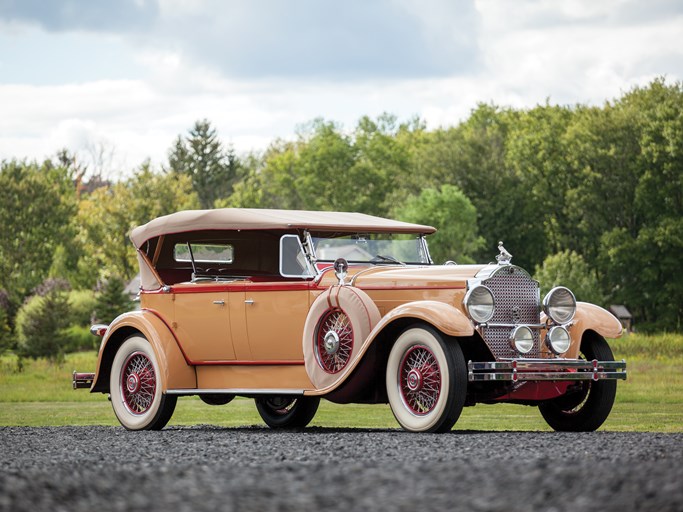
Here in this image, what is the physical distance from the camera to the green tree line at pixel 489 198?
191ft

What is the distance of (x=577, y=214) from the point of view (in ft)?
209

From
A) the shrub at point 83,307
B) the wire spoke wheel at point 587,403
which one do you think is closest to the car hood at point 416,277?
the wire spoke wheel at point 587,403

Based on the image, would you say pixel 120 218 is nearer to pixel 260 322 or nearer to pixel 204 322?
pixel 204 322

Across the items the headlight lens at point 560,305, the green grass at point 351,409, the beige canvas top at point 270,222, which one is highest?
the beige canvas top at point 270,222

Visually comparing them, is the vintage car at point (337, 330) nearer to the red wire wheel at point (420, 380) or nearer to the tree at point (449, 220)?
the red wire wheel at point (420, 380)

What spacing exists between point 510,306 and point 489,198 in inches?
2312

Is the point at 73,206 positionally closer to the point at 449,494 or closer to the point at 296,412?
the point at 296,412

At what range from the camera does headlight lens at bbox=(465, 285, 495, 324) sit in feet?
37.1

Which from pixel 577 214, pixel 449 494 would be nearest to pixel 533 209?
pixel 577 214

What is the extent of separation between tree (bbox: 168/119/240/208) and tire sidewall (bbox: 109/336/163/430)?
252 feet

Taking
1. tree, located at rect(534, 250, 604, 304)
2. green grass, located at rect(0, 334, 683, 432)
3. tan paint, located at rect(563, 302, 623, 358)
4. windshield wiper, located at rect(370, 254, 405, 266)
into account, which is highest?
tree, located at rect(534, 250, 604, 304)

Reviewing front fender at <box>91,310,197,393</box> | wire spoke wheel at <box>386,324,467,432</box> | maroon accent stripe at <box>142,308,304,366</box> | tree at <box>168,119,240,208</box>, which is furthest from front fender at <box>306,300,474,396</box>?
tree at <box>168,119,240,208</box>

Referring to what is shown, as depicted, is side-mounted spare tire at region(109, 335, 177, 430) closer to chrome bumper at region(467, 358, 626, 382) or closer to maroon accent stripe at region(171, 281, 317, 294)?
maroon accent stripe at region(171, 281, 317, 294)

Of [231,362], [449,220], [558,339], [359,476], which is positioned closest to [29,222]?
[449,220]
